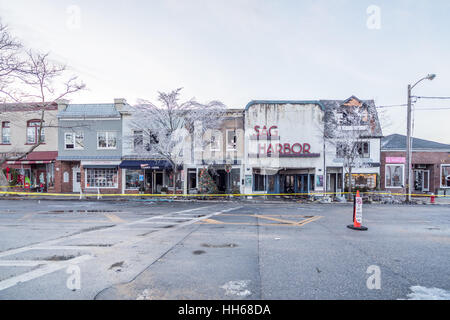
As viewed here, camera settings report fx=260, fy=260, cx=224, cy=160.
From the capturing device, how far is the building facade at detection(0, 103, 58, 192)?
24.8m

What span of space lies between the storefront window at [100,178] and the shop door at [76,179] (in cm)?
166

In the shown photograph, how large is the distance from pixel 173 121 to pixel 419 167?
23.7 metres

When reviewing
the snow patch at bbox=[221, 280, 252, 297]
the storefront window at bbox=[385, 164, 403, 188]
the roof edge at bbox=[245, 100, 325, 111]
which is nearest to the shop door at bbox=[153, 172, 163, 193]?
the roof edge at bbox=[245, 100, 325, 111]

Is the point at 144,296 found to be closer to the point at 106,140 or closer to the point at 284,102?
the point at 284,102

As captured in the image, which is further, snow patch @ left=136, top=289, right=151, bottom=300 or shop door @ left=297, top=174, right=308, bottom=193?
shop door @ left=297, top=174, right=308, bottom=193

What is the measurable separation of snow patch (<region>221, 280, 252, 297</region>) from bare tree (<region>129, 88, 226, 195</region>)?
16.4m

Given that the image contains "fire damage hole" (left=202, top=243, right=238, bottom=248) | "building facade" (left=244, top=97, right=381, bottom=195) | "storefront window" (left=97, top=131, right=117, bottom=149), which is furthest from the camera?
"storefront window" (left=97, top=131, right=117, bottom=149)

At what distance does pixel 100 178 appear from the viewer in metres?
24.9

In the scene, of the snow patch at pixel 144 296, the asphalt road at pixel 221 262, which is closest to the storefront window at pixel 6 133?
the asphalt road at pixel 221 262

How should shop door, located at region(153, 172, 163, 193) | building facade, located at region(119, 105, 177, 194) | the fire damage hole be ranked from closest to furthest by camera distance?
the fire damage hole, building facade, located at region(119, 105, 177, 194), shop door, located at region(153, 172, 163, 193)

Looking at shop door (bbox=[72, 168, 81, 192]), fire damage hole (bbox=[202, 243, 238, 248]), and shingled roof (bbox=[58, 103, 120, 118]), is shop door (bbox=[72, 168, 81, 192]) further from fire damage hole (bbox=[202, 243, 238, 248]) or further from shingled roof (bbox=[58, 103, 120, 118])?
fire damage hole (bbox=[202, 243, 238, 248])

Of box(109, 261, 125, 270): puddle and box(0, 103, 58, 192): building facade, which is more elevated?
box(0, 103, 58, 192): building facade
